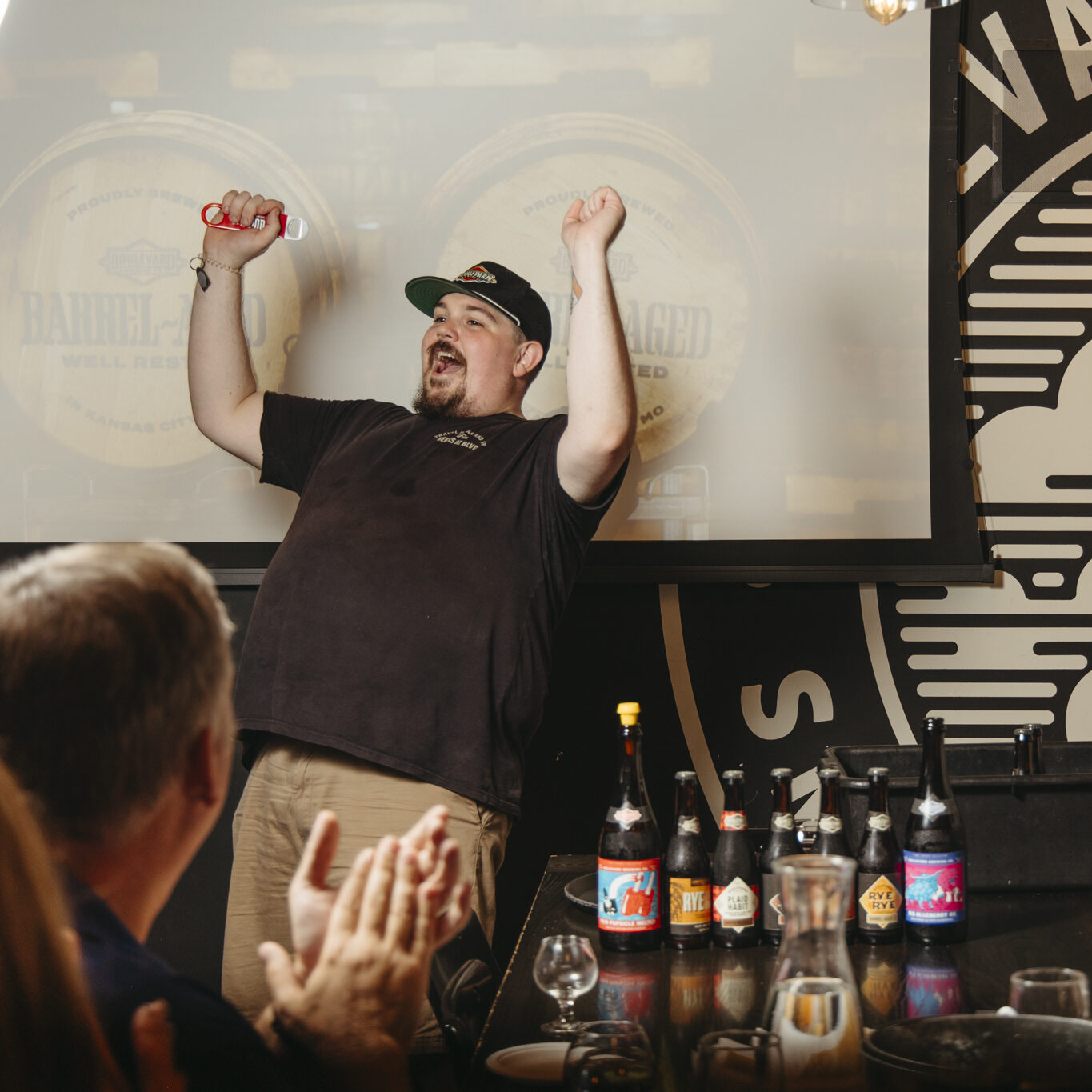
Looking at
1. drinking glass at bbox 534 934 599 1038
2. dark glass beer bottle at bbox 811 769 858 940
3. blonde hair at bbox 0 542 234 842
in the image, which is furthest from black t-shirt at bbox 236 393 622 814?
blonde hair at bbox 0 542 234 842

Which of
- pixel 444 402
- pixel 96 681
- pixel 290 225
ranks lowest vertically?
pixel 96 681

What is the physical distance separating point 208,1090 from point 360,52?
2.16m

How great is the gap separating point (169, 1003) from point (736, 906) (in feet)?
2.73

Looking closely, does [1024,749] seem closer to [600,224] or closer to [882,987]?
[882,987]

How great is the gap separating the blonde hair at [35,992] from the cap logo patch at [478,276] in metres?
1.60

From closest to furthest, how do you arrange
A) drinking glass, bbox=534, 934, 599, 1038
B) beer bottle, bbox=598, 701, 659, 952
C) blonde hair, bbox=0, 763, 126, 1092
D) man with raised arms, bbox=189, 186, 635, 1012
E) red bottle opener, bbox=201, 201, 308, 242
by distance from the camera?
blonde hair, bbox=0, 763, 126, 1092 < drinking glass, bbox=534, 934, 599, 1038 < beer bottle, bbox=598, 701, 659, 952 < man with raised arms, bbox=189, 186, 635, 1012 < red bottle opener, bbox=201, 201, 308, 242

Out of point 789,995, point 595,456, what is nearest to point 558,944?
point 789,995

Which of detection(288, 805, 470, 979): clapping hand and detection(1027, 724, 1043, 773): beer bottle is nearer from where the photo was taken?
detection(288, 805, 470, 979): clapping hand

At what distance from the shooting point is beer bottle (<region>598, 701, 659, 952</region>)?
1199 millimetres

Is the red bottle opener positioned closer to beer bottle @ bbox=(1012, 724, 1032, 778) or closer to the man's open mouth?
the man's open mouth

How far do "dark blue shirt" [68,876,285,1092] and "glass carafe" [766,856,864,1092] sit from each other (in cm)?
37

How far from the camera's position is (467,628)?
1.58 meters

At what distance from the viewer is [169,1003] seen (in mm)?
525

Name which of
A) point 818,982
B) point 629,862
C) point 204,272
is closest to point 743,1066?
point 818,982
